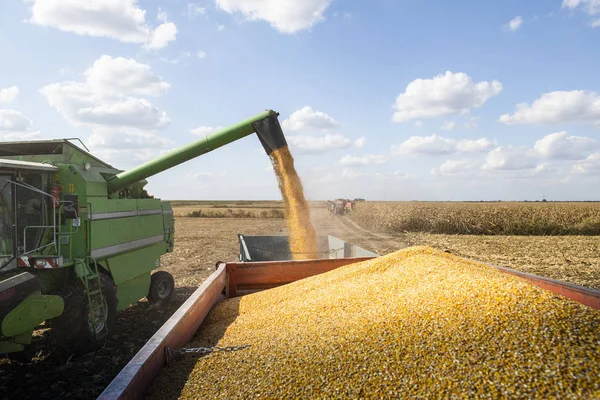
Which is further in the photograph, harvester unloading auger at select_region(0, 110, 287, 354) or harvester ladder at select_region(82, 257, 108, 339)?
harvester ladder at select_region(82, 257, 108, 339)

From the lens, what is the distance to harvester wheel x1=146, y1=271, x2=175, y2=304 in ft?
23.0

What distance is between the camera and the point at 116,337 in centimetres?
553

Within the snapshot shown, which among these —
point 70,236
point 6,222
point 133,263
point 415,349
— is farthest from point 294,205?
point 415,349

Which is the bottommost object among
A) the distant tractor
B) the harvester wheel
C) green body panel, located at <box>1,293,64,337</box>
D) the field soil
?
the field soil

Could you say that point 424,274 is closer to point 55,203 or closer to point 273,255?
point 55,203

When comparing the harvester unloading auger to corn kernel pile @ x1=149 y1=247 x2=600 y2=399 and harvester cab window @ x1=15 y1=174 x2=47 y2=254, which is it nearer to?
harvester cab window @ x1=15 y1=174 x2=47 y2=254

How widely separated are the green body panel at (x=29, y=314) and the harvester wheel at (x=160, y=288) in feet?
8.72

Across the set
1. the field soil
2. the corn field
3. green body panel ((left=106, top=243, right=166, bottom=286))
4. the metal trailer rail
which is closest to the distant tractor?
the corn field

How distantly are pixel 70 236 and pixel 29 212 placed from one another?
51cm

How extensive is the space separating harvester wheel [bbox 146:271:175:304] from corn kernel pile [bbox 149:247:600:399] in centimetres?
405

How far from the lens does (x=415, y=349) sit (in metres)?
2.41

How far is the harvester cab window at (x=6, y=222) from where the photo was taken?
4375 millimetres

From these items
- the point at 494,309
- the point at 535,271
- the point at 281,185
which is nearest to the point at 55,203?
the point at 281,185

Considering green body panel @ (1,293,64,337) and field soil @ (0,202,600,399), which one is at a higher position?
green body panel @ (1,293,64,337)
